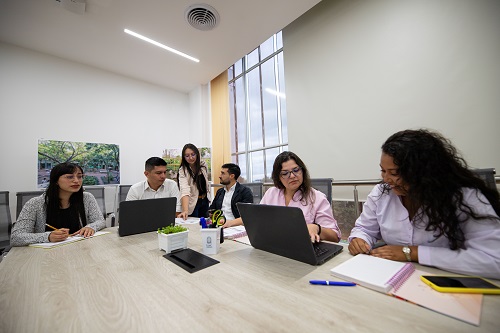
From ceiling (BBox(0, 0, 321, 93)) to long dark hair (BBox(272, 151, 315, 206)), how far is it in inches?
93.0

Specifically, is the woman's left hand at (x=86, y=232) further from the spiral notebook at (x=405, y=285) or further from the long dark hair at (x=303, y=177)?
the spiral notebook at (x=405, y=285)

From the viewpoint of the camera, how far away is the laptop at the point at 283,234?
0.87m

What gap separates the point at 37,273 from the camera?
921mm

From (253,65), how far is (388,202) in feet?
14.0

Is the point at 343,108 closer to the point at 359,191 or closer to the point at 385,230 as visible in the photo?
the point at 359,191

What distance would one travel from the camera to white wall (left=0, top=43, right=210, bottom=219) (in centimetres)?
340

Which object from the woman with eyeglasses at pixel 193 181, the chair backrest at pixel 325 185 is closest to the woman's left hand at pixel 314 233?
the chair backrest at pixel 325 185

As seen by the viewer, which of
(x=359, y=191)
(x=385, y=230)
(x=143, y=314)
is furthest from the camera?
(x=359, y=191)

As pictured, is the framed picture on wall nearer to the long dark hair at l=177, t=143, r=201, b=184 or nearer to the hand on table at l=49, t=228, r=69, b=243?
the long dark hair at l=177, t=143, r=201, b=184

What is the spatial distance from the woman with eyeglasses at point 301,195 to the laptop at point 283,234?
0.27 meters

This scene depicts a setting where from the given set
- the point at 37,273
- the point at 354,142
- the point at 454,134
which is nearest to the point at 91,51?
the point at 37,273

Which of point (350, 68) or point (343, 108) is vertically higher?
point (350, 68)

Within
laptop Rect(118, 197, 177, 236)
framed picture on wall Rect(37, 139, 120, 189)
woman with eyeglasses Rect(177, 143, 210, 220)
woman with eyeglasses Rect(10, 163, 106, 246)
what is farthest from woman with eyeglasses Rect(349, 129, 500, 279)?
framed picture on wall Rect(37, 139, 120, 189)

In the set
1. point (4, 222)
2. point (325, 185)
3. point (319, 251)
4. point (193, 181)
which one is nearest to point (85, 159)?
point (4, 222)
